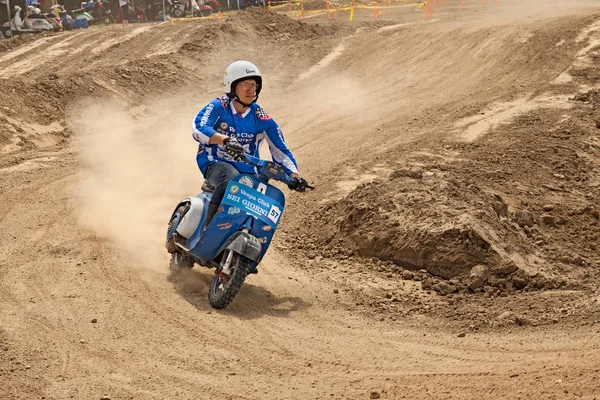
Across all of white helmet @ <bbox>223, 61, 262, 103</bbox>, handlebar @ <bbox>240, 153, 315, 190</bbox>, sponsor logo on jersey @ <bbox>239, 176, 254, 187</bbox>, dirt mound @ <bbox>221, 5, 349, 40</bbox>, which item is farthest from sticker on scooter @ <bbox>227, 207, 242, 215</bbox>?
dirt mound @ <bbox>221, 5, 349, 40</bbox>

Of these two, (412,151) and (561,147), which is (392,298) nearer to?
(412,151)

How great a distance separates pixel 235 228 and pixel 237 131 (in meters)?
1.11

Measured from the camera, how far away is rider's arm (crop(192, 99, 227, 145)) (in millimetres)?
9055

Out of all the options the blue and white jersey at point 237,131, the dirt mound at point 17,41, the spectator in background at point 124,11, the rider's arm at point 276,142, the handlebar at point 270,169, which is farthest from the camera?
the spectator in background at point 124,11

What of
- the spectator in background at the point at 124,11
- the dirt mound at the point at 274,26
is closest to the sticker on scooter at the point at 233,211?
the dirt mound at the point at 274,26

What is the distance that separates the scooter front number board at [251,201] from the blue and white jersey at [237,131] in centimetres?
34

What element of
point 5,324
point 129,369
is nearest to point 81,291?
point 5,324

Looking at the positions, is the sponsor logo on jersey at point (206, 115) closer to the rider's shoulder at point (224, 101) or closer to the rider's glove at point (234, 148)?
the rider's shoulder at point (224, 101)

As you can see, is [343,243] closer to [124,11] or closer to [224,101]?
[224,101]

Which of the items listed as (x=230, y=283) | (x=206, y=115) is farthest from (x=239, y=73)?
(x=230, y=283)

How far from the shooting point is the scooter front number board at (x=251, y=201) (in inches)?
356

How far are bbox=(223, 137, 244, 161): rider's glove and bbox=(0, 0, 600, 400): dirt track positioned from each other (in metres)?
1.50

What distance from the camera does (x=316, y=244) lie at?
37.7 feet

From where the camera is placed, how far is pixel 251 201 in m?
9.07
